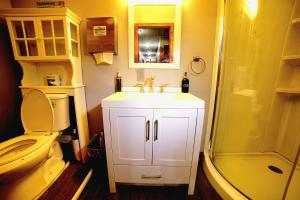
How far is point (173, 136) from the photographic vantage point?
102 cm

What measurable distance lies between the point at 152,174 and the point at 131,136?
0.40 m

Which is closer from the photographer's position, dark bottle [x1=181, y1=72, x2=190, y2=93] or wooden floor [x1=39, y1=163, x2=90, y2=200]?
wooden floor [x1=39, y1=163, x2=90, y2=200]

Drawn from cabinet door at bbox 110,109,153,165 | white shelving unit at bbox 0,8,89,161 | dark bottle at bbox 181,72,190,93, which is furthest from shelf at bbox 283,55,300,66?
white shelving unit at bbox 0,8,89,161

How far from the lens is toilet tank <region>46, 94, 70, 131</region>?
4.12ft

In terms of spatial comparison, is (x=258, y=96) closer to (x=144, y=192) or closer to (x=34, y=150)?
(x=144, y=192)

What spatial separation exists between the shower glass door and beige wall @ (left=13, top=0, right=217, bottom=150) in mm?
173

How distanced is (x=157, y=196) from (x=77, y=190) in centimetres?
73

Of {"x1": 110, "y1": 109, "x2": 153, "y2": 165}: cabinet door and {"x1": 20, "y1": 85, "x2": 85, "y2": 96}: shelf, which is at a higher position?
{"x1": 20, "y1": 85, "x2": 85, "y2": 96}: shelf

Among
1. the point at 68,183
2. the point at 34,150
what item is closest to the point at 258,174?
the point at 68,183

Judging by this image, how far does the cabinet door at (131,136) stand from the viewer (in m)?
1.00

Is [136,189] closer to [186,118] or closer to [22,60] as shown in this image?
[186,118]

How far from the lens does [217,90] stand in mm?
1420

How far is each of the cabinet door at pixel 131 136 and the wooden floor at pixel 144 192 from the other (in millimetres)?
322

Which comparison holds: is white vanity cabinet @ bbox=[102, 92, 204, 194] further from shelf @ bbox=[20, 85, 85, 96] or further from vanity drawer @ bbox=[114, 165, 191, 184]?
shelf @ bbox=[20, 85, 85, 96]
